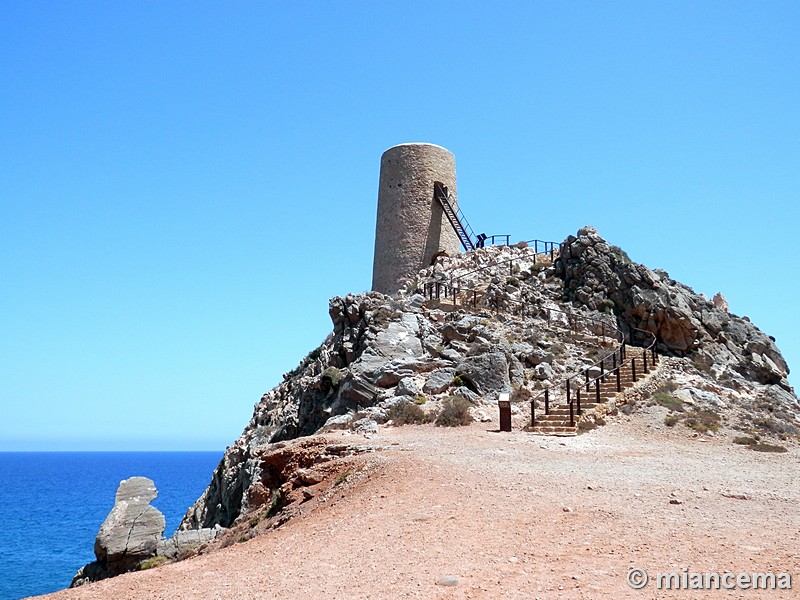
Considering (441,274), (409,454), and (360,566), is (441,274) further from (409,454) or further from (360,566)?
(360,566)

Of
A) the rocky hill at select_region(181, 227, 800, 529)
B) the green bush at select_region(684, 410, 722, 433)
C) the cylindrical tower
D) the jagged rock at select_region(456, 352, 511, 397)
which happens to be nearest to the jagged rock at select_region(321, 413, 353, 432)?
the rocky hill at select_region(181, 227, 800, 529)

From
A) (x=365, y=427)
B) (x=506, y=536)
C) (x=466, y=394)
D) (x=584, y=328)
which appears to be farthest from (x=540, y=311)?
(x=506, y=536)

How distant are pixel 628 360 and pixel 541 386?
4.00 meters

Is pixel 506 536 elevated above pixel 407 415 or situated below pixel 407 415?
below

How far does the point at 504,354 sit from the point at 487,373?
3.21ft

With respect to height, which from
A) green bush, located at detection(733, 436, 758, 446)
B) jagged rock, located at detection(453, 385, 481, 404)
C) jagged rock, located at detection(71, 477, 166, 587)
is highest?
jagged rock, located at detection(453, 385, 481, 404)

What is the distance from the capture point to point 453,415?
17.1 meters

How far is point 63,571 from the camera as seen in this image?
1425 inches

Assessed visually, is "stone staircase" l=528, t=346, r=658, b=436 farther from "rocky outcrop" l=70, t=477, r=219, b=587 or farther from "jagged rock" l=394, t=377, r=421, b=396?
"rocky outcrop" l=70, t=477, r=219, b=587

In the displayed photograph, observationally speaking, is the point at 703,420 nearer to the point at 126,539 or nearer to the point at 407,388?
the point at 407,388

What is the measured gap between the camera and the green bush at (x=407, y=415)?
679 inches

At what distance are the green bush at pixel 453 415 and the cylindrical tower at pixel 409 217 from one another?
15405 millimetres

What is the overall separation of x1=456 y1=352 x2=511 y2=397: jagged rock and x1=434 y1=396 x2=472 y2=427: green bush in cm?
169

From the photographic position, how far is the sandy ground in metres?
6.09
